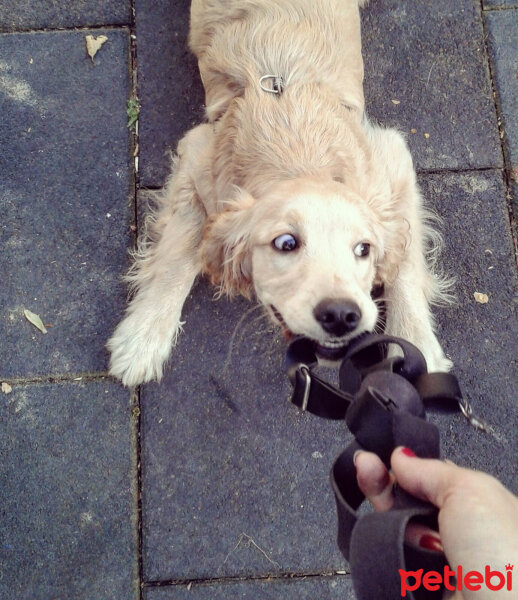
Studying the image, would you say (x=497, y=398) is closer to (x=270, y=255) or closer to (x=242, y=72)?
(x=270, y=255)

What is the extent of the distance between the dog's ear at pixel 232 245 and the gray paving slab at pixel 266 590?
1554mm

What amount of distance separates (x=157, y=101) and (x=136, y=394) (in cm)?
187

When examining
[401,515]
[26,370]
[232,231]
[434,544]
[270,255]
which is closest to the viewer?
[401,515]

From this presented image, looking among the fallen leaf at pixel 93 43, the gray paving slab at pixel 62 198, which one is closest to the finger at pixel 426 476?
the gray paving slab at pixel 62 198

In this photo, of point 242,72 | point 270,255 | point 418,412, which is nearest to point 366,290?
point 270,255

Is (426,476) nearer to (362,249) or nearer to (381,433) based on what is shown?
(381,433)

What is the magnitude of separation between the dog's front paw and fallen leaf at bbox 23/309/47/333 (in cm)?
41

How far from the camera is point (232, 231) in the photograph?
269cm

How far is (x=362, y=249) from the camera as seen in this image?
251 centimetres

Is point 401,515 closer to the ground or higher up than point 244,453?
higher up

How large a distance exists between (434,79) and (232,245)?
203 centimetres

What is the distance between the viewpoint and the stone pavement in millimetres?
3055

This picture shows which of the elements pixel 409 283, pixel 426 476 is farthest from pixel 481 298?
pixel 426 476

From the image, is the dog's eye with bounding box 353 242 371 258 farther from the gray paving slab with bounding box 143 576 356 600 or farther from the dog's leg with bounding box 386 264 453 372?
the gray paving slab with bounding box 143 576 356 600
